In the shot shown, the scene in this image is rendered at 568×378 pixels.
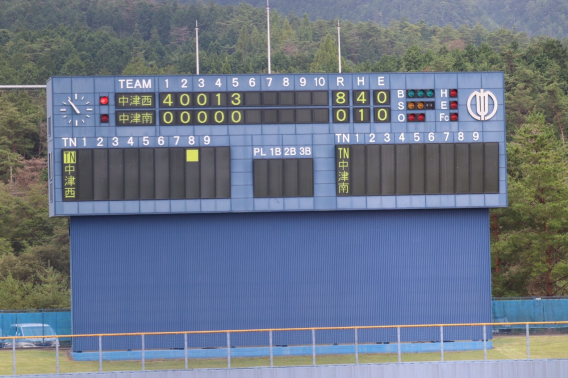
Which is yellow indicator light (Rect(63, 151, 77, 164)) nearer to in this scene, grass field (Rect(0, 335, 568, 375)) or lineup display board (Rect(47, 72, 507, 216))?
lineup display board (Rect(47, 72, 507, 216))

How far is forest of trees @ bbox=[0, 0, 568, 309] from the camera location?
1652 inches

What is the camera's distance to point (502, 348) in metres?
26.5

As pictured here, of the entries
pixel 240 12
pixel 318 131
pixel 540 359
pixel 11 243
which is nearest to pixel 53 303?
pixel 11 243

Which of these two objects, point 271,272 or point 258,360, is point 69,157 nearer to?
point 271,272

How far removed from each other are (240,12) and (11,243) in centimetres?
14150

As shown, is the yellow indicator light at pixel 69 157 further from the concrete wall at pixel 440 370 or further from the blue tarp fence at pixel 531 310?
the blue tarp fence at pixel 531 310

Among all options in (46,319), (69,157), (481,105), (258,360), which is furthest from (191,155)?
(481,105)

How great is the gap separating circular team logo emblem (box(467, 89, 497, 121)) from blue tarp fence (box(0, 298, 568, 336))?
7.46 m

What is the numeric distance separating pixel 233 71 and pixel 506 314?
3998 inches

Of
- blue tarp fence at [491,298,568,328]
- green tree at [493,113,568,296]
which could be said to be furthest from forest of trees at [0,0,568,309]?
blue tarp fence at [491,298,568,328]

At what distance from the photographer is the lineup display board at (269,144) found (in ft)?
87.4

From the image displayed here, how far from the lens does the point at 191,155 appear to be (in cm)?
2666

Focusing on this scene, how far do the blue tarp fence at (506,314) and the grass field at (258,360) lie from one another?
4204 mm

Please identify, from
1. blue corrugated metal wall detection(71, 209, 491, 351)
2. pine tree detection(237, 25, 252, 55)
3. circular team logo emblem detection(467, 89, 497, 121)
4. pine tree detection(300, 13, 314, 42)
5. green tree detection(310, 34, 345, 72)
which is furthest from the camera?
pine tree detection(300, 13, 314, 42)
